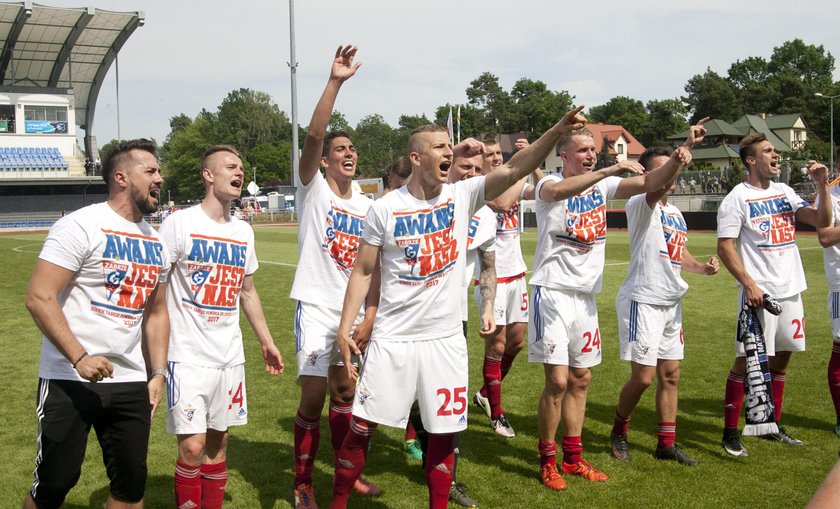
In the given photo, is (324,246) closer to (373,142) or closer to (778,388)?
(778,388)

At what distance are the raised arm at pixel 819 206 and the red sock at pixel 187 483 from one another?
5139 millimetres

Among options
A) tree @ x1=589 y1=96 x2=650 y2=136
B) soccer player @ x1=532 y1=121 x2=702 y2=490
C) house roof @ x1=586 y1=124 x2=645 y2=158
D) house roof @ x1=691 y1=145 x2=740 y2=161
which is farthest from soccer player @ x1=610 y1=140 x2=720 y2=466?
tree @ x1=589 y1=96 x2=650 y2=136

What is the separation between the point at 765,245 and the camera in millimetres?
6207

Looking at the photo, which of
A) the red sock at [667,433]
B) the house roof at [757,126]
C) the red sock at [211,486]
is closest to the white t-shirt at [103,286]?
the red sock at [211,486]

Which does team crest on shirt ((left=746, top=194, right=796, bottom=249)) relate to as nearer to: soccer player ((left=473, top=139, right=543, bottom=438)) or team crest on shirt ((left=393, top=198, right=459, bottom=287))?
soccer player ((left=473, top=139, right=543, bottom=438))

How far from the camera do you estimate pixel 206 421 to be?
444 centimetres

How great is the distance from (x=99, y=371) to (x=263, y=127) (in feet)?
396

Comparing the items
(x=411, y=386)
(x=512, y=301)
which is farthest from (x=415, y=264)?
(x=512, y=301)

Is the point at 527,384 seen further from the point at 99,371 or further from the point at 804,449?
the point at 99,371

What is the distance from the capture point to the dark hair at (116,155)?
13.1 feet

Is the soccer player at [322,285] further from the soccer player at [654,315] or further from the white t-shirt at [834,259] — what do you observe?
the white t-shirt at [834,259]

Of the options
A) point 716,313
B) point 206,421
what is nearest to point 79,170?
point 716,313

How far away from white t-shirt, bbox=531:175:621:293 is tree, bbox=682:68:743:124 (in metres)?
105

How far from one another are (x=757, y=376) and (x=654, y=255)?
4.13 ft
